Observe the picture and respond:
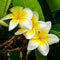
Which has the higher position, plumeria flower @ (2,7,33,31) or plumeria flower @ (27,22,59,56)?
plumeria flower @ (2,7,33,31)

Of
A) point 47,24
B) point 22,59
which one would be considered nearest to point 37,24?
point 47,24

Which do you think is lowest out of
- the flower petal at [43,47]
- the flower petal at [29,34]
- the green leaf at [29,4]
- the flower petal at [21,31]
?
the flower petal at [43,47]

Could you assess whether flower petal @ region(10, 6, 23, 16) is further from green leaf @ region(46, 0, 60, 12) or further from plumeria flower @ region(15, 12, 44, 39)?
green leaf @ region(46, 0, 60, 12)

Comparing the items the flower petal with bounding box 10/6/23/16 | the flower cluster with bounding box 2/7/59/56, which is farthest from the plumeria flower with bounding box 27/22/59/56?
the flower petal with bounding box 10/6/23/16

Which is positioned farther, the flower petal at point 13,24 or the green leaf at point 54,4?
the green leaf at point 54,4

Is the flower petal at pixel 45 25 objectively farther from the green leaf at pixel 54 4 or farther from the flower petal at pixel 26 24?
A: the green leaf at pixel 54 4

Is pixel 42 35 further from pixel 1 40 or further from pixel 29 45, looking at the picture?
pixel 1 40

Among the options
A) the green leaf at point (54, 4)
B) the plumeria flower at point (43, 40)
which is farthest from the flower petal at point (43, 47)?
the green leaf at point (54, 4)
